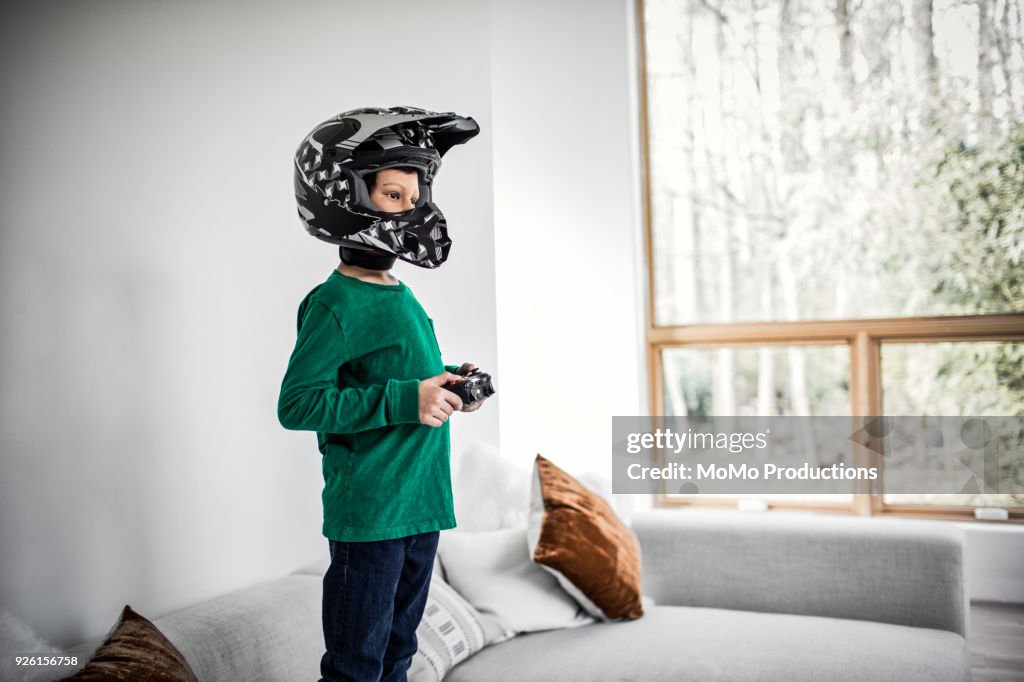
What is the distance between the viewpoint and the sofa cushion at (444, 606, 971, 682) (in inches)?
69.7

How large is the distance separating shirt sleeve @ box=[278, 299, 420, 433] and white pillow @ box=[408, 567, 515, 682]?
782 millimetres

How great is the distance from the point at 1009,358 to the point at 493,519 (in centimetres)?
213

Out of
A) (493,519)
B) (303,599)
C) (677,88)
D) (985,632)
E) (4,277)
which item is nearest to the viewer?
(4,277)

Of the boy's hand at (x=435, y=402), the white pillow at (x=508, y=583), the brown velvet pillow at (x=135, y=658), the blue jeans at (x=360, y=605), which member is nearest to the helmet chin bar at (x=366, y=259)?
the boy's hand at (x=435, y=402)

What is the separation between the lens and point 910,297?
10.7ft

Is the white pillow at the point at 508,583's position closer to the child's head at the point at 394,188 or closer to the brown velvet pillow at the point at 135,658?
the brown velvet pillow at the point at 135,658

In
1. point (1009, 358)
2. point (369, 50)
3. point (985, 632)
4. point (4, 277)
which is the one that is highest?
point (369, 50)

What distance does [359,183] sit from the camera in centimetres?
123

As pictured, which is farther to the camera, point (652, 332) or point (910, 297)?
point (652, 332)

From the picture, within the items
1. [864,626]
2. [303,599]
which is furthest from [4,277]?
Result: [864,626]

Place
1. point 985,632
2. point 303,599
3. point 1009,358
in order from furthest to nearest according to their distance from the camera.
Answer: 1. point 1009,358
2. point 985,632
3. point 303,599

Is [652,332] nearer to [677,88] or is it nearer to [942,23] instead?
[677,88]

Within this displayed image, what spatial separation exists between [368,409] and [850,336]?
8.65 feet

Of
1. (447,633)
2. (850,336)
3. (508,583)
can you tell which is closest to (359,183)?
(447,633)
